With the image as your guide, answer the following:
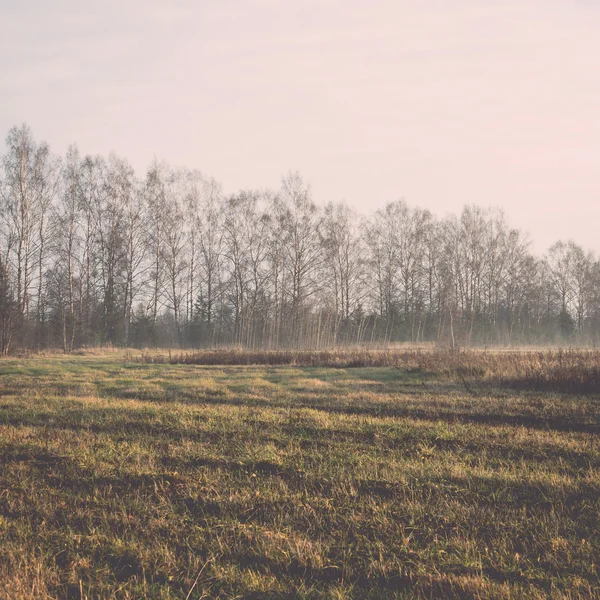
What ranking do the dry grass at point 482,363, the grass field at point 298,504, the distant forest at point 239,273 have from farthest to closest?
the distant forest at point 239,273 < the dry grass at point 482,363 < the grass field at point 298,504

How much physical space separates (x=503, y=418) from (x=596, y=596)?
16.9ft

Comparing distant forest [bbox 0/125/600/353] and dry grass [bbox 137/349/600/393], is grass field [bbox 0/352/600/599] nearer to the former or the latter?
dry grass [bbox 137/349/600/393]

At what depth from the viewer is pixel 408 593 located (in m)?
2.60

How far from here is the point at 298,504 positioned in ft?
12.4

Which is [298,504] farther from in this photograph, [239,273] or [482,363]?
[239,273]

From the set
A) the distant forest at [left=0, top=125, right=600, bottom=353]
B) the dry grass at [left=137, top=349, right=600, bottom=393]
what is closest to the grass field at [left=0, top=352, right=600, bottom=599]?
the dry grass at [left=137, top=349, right=600, bottom=393]

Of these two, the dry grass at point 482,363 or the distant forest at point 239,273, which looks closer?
the dry grass at point 482,363

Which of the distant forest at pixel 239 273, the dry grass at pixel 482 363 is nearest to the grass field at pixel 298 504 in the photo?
the dry grass at pixel 482 363

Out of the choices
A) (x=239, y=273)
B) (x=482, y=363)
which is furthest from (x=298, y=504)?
(x=239, y=273)

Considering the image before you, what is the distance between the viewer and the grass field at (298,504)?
9.02 feet

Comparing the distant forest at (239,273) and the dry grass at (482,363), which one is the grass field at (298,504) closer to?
the dry grass at (482,363)

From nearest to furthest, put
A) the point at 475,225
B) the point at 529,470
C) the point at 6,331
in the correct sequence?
the point at 529,470
the point at 6,331
the point at 475,225

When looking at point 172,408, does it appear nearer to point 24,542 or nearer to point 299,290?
point 24,542

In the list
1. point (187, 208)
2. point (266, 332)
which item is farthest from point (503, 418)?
point (187, 208)
